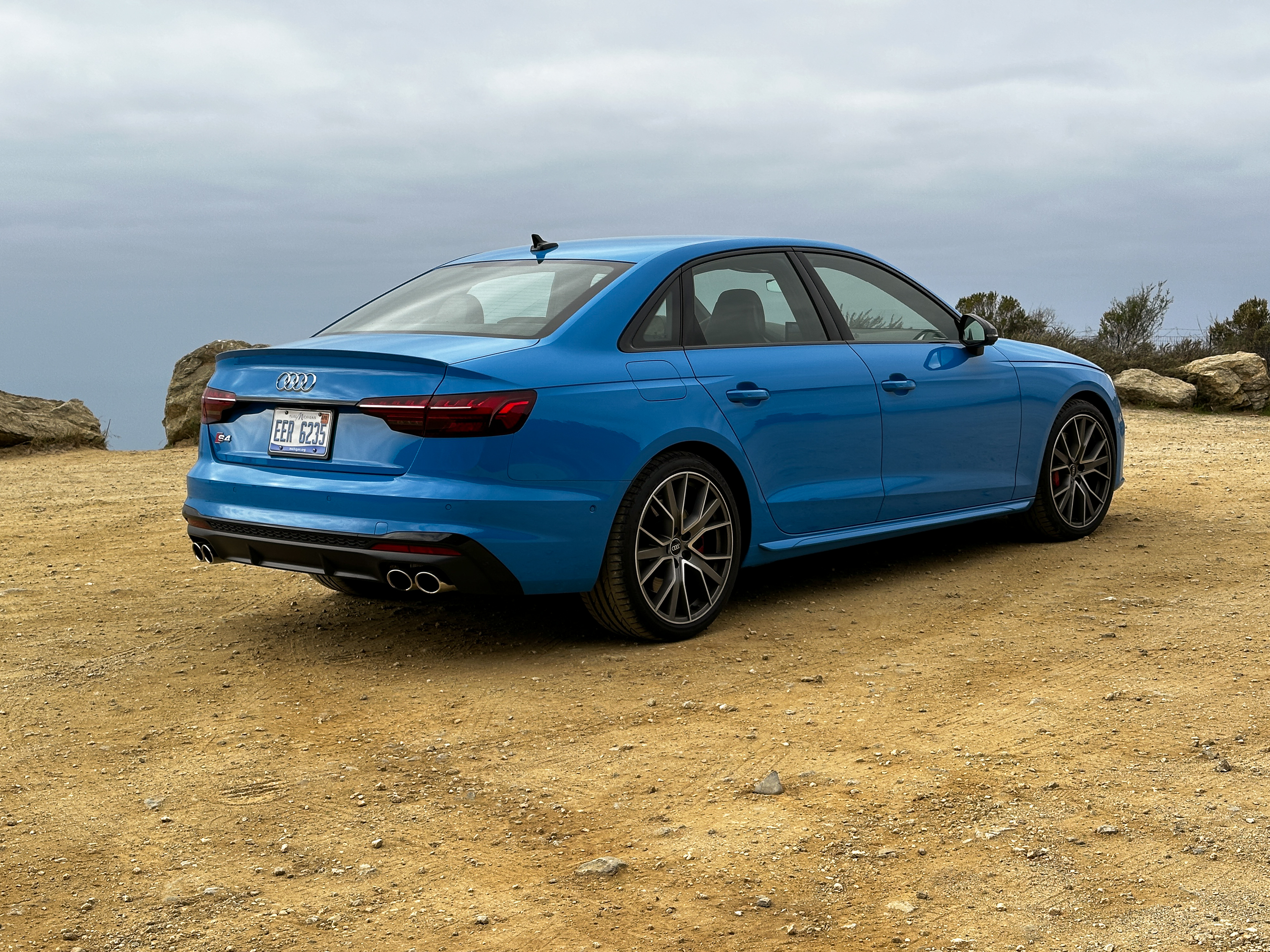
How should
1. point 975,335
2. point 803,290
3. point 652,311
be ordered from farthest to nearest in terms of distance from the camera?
point 975,335 → point 803,290 → point 652,311

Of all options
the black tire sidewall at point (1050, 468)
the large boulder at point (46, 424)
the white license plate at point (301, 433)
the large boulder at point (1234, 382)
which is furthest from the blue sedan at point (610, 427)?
the large boulder at point (1234, 382)

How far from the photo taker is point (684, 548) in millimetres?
5410

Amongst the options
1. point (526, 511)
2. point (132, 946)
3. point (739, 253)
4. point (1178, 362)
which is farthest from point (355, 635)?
point (1178, 362)

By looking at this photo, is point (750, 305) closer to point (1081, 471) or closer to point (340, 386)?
point (340, 386)

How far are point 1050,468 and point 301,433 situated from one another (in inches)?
168

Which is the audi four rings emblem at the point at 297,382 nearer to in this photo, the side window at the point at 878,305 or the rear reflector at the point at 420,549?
the rear reflector at the point at 420,549

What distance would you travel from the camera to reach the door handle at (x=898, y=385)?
20.5 feet

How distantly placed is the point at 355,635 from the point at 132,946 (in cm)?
280

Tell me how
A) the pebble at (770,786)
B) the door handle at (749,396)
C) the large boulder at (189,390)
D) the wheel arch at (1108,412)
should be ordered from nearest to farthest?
the pebble at (770,786)
the door handle at (749,396)
the wheel arch at (1108,412)
the large boulder at (189,390)

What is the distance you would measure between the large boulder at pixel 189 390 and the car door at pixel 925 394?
1069 centimetres

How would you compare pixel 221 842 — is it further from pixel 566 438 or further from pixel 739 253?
pixel 739 253

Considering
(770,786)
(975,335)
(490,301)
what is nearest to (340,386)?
(490,301)

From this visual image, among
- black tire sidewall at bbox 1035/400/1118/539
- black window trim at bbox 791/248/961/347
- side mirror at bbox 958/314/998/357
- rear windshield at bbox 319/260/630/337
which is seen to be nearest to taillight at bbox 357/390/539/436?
rear windshield at bbox 319/260/630/337

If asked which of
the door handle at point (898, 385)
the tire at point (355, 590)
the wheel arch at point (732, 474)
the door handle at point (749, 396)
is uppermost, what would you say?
the door handle at point (898, 385)
